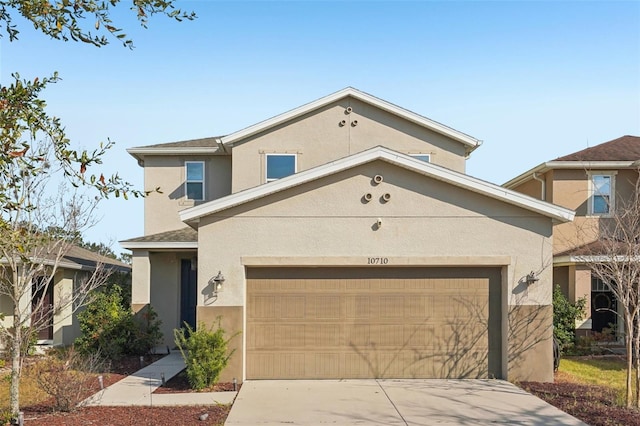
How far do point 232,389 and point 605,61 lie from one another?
1137cm

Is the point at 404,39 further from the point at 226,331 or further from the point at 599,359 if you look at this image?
the point at 599,359

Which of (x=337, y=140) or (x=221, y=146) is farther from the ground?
(x=337, y=140)

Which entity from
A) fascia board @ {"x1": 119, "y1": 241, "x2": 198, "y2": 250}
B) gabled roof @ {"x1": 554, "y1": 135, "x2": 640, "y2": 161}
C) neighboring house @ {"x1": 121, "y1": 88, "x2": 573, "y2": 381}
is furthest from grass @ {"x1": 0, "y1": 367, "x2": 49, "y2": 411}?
gabled roof @ {"x1": 554, "y1": 135, "x2": 640, "y2": 161}

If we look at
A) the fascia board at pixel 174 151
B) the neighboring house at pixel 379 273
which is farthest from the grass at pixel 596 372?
the fascia board at pixel 174 151

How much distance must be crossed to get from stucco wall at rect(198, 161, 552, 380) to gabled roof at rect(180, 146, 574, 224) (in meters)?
0.21

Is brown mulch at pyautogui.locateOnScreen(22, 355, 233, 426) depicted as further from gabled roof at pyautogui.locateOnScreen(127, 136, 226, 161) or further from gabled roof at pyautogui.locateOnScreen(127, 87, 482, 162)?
gabled roof at pyautogui.locateOnScreen(127, 136, 226, 161)

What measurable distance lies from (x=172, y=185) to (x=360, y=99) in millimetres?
6517

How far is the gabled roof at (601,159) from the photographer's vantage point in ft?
60.8

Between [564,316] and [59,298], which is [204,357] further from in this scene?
[564,316]

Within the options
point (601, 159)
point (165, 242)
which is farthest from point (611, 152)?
point (165, 242)

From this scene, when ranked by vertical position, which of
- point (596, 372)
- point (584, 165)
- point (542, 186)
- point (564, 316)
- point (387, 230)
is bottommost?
point (596, 372)

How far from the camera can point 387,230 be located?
40.5ft

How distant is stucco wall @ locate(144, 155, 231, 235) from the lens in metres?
18.2

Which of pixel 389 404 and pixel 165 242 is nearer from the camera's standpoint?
pixel 389 404
